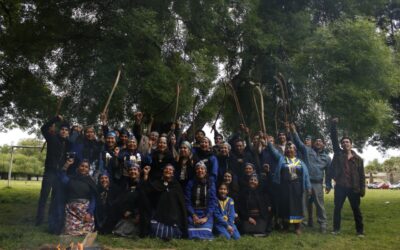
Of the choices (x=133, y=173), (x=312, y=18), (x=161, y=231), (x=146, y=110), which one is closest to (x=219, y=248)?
(x=161, y=231)

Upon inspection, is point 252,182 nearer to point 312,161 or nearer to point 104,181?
point 312,161

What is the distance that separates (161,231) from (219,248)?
3.56 ft

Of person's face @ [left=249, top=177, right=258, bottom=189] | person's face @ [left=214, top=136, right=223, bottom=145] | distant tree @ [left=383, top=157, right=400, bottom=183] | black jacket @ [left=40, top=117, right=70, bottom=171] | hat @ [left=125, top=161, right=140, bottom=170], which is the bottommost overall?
person's face @ [left=249, top=177, right=258, bottom=189]

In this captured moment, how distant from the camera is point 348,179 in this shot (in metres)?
7.61

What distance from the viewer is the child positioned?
274 inches

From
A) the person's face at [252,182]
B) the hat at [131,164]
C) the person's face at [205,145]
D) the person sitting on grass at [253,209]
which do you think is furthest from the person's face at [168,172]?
the person's face at [252,182]

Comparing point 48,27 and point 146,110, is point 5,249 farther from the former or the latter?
point 48,27

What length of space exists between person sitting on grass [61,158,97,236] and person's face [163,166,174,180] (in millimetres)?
1227

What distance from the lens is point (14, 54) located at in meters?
10.9

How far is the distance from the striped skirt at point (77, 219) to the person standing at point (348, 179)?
4.52m

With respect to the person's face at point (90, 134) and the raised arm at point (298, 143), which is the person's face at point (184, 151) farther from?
the raised arm at point (298, 143)

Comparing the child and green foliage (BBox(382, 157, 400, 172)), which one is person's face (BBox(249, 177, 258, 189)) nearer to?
the child

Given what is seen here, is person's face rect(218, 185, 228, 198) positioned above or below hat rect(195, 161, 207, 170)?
below

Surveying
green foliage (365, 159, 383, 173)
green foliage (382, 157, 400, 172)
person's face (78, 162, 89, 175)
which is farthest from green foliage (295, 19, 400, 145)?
green foliage (365, 159, 383, 173)
